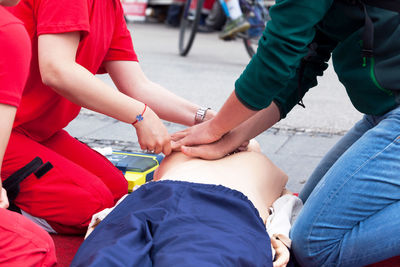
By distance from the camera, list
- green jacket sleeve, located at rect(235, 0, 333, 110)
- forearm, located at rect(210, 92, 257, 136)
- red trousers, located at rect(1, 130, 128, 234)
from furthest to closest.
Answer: red trousers, located at rect(1, 130, 128, 234) → forearm, located at rect(210, 92, 257, 136) → green jacket sleeve, located at rect(235, 0, 333, 110)

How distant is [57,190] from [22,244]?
0.62 m

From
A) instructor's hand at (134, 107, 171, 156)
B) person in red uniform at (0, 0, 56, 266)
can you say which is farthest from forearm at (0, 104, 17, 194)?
instructor's hand at (134, 107, 171, 156)

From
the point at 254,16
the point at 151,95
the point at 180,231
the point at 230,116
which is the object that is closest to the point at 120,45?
the point at 151,95

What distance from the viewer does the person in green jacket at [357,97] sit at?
165 centimetres

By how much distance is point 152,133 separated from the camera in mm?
1982

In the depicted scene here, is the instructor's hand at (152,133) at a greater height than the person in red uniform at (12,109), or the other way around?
the person in red uniform at (12,109)

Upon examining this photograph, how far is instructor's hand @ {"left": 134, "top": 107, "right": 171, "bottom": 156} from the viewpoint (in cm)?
197

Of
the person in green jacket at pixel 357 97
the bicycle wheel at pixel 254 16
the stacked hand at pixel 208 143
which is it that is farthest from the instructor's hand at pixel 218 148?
the bicycle wheel at pixel 254 16

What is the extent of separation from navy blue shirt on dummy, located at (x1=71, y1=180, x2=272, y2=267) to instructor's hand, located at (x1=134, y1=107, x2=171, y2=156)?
30 cm

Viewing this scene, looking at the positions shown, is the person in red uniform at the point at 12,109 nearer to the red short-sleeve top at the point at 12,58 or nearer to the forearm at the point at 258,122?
the red short-sleeve top at the point at 12,58

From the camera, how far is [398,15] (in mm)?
1654

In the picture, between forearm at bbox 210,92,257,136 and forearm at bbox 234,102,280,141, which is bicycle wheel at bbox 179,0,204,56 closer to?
forearm at bbox 234,102,280,141

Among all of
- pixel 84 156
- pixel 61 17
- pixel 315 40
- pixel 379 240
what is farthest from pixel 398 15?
pixel 84 156

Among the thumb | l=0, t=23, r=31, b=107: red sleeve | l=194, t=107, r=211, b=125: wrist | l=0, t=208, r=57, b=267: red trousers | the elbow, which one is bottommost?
l=194, t=107, r=211, b=125: wrist
